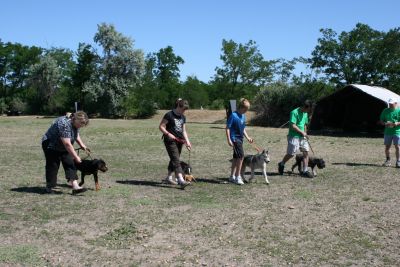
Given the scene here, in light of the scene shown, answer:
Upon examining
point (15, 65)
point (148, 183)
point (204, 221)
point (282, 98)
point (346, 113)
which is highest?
point (15, 65)

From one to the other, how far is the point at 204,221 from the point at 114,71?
44611mm

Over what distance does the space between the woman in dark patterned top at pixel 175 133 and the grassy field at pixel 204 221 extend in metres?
0.51

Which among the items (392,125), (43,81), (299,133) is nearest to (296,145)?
(299,133)

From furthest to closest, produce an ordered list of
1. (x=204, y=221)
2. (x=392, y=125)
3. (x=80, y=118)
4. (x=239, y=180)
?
(x=392, y=125) < (x=239, y=180) < (x=80, y=118) < (x=204, y=221)

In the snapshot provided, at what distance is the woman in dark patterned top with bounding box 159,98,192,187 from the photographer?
9.58 m

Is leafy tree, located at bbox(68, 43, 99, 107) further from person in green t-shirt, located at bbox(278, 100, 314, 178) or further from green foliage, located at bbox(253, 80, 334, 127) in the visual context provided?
person in green t-shirt, located at bbox(278, 100, 314, 178)

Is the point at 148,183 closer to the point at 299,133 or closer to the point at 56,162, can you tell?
the point at 56,162

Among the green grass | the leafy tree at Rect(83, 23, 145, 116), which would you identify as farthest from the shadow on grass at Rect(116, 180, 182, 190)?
the leafy tree at Rect(83, 23, 145, 116)

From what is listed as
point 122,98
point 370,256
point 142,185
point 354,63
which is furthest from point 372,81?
point 370,256

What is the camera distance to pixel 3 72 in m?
73.2

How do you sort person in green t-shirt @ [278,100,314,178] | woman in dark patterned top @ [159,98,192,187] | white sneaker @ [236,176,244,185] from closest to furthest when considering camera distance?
woman in dark patterned top @ [159,98,192,187] → white sneaker @ [236,176,244,185] → person in green t-shirt @ [278,100,314,178]

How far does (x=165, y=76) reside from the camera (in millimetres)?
81562

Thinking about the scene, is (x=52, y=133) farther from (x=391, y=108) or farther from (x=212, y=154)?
(x=391, y=108)

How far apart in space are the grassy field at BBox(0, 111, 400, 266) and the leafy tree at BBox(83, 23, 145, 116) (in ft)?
125
